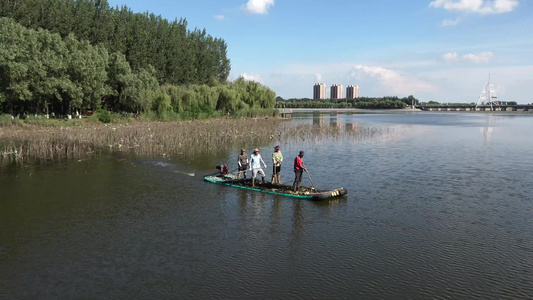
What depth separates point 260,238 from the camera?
1390 centimetres

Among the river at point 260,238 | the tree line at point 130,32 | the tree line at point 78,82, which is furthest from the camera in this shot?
the tree line at point 130,32

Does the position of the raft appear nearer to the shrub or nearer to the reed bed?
the reed bed

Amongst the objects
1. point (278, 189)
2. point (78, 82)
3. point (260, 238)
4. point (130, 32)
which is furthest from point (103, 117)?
point (260, 238)

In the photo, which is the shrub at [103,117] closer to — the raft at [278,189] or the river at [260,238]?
the river at [260,238]

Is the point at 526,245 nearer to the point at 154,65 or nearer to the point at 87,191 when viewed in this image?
the point at 87,191

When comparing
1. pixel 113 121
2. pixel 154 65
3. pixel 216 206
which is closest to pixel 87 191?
pixel 216 206

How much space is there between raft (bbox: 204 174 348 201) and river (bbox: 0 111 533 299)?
0.38 meters

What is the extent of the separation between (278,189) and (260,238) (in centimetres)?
621

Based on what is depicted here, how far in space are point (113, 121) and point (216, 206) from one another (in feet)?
147

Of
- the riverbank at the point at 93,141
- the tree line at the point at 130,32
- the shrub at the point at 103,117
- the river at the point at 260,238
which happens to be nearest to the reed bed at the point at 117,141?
the riverbank at the point at 93,141

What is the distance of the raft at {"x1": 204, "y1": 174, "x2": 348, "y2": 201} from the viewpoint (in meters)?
18.7

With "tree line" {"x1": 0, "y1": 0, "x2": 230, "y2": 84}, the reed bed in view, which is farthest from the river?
"tree line" {"x1": 0, "y1": 0, "x2": 230, "y2": 84}

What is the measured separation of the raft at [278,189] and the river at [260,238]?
38cm

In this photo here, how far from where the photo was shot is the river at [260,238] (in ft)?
34.3
